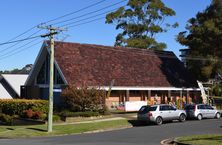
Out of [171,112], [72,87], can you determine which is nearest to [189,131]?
[171,112]

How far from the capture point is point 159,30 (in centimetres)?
7700

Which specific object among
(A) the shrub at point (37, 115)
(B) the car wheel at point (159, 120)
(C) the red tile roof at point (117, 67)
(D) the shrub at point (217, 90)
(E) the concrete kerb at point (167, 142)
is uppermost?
(C) the red tile roof at point (117, 67)

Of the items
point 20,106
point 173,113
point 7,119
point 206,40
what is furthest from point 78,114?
point 206,40

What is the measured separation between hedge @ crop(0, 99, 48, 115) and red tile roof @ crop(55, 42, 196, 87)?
3.98 meters

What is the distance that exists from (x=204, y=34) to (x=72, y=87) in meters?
19.9

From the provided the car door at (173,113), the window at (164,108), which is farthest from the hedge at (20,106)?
the car door at (173,113)

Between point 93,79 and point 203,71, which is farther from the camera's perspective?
point 203,71

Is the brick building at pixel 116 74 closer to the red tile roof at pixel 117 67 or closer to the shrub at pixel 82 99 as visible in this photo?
the red tile roof at pixel 117 67

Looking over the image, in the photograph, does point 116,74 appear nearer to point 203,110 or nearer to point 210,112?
point 203,110

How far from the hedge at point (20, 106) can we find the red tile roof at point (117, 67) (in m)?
3.98

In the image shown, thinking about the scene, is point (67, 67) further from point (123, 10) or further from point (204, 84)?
point (123, 10)

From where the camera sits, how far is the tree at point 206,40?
177 ft

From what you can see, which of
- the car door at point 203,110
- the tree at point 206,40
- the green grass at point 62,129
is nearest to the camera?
the green grass at point 62,129

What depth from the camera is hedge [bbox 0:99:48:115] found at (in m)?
42.8
